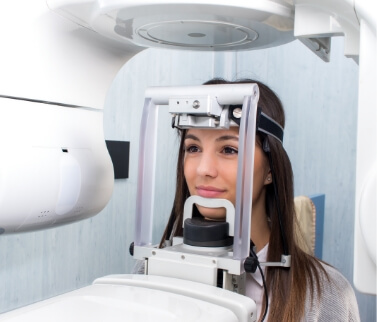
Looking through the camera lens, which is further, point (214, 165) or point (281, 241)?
point (281, 241)

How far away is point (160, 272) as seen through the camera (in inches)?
31.4

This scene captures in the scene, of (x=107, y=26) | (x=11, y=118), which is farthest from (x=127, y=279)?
(x=107, y=26)

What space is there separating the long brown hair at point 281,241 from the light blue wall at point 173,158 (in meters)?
0.45

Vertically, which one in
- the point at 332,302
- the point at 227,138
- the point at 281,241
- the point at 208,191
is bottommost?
the point at 332,302

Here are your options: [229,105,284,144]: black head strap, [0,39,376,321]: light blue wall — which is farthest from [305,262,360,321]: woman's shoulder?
[0,39,376,321]: light blue wall

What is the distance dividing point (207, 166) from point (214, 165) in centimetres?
2

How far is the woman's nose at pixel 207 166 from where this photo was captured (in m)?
0.99

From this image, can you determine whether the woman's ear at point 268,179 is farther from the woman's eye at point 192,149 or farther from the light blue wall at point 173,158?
the light blue wall at point 173,158

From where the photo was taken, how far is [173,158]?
6.57 ft

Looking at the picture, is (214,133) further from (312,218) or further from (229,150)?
(312,218)

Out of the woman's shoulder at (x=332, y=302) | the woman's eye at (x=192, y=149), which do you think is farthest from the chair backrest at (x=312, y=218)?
the woman's eye at (x=192, y=149)

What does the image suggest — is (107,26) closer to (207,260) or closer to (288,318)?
(207,260)

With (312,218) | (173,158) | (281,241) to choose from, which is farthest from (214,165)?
(312,218)

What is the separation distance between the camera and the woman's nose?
38.8 inches
